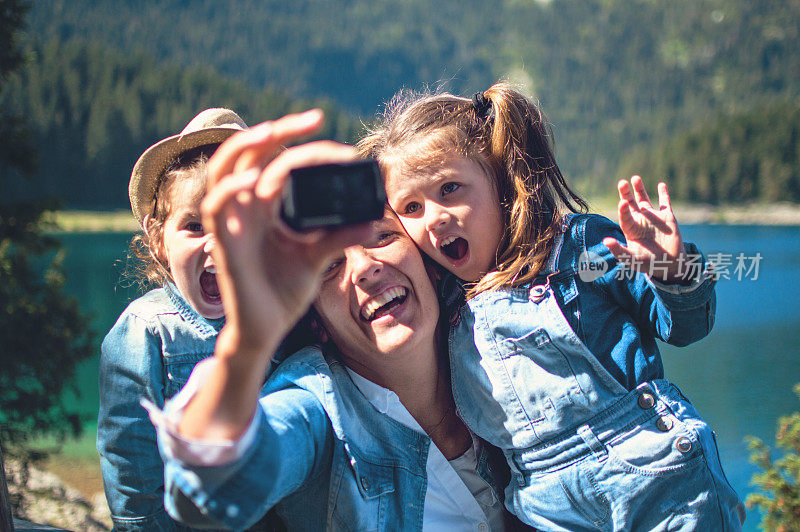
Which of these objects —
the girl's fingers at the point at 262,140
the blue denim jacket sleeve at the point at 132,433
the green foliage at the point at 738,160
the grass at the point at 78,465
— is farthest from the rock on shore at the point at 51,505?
the green foliage at the point at 738,160

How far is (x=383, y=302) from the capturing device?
2445 millimetres

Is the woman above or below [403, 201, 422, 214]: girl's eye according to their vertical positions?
below

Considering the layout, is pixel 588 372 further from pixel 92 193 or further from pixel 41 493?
pixel 92 193

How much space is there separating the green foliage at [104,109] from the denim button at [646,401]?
54.0 meters

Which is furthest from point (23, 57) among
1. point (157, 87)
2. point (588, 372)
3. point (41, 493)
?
point (157, 87)

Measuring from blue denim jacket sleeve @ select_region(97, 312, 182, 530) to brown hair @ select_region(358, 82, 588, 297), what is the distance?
3.96ft

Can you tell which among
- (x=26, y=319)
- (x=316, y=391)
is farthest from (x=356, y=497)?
(x=26, y=319)

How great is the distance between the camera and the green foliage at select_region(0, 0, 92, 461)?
5.84 metres

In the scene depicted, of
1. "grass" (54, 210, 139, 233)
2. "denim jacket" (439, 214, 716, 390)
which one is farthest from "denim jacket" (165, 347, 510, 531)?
"grass" (54, 210, 139, 233)

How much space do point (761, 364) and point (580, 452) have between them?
14087mm

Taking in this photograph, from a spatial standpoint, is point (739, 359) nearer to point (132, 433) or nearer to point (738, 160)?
point (132, 433)

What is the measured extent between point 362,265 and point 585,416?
970 millimetres

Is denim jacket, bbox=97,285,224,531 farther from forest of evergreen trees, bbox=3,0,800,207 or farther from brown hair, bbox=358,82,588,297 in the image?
forest of evergreen trees, bbox=3,0,800,207

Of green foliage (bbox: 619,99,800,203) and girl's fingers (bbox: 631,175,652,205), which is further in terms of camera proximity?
green foliage (bbox: 619,99,800,203)
